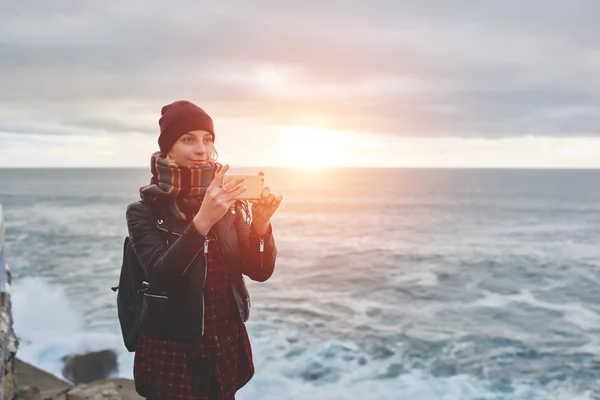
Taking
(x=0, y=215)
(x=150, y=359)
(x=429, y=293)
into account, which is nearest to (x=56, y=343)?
(x=0, y=215)

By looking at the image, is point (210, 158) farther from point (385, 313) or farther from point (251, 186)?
point (385, 313)

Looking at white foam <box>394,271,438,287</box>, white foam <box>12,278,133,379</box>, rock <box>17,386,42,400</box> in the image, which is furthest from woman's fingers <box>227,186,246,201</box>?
white foam <box>394,271,438,287</box>

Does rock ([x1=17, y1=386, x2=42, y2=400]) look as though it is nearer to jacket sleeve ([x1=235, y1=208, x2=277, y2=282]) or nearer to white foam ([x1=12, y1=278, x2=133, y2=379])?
white foam ([x1=12, y1=278, x2=133, y2=379])

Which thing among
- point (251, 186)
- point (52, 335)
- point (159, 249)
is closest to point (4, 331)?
point (159, 249)

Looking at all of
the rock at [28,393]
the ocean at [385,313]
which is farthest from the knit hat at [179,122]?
the rock at [28,393]

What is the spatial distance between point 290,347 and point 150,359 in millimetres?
14166

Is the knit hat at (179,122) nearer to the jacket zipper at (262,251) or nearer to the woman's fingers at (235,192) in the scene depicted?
the woman's fingers at (235,192)

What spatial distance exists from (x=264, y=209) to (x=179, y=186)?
420mm

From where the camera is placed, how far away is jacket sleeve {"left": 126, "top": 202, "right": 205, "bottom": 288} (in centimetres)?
242

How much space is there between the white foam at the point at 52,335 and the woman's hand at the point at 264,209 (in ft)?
37.1

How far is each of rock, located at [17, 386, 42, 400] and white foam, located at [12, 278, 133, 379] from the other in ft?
13.4

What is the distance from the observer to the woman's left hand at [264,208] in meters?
2.64

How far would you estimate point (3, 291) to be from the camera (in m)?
5.93

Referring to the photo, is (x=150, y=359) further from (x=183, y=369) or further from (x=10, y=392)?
(x=10, y=392)
